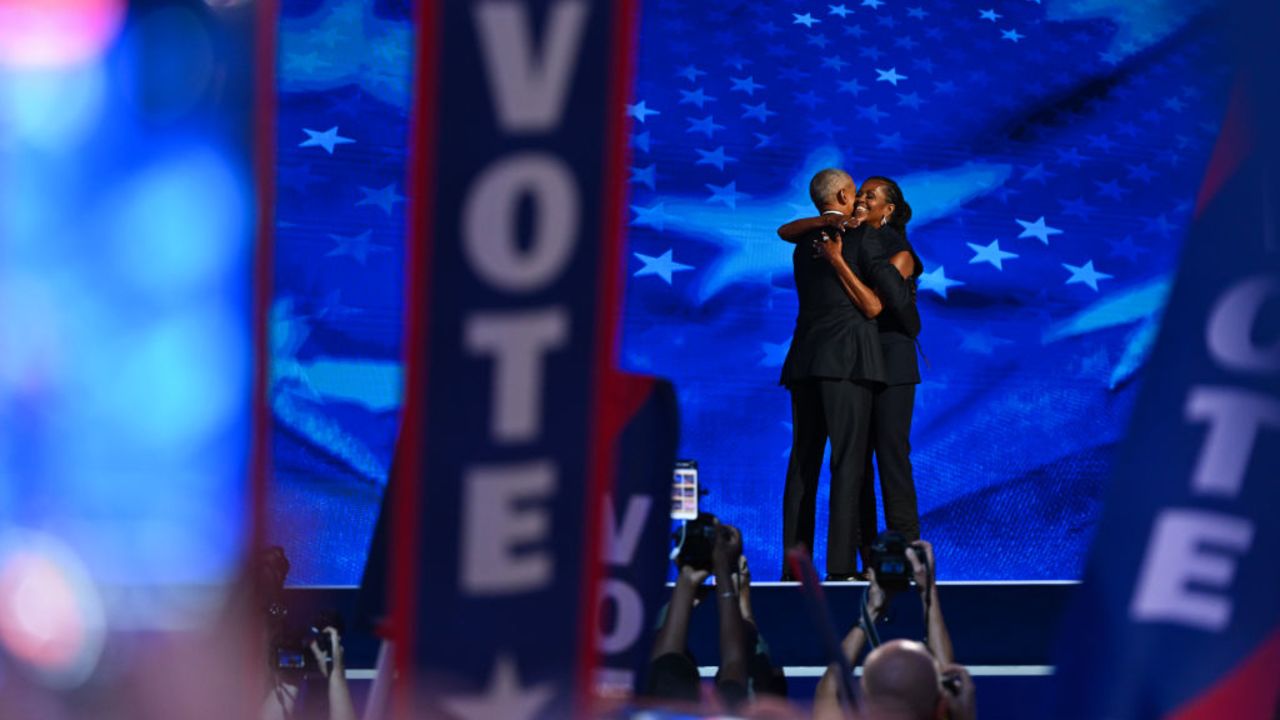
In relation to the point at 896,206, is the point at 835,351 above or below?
below

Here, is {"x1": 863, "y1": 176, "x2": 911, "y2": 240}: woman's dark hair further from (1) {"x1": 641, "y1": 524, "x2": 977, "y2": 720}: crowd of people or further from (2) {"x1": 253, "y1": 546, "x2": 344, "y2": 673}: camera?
(2) {"x1": 253, "y1": 546, "x2": 344, "y2": 673}: camera

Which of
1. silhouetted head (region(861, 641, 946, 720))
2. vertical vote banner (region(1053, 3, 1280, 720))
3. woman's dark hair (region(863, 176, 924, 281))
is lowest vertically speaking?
silhouetted head (region(861, 641, 946, 720))

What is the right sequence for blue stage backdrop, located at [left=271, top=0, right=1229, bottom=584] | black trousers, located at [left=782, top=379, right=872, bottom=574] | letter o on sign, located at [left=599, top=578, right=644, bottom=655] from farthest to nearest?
blue stage backdrop, located at [left=271, top=0, right=1229, bottom=584] → black trousers, located at [left=782, top=379, right=872, bottom=574] → letter o on sign, located at [left=599, top=578, right=644, bottom=655]

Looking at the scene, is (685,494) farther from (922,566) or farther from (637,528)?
(637,528)

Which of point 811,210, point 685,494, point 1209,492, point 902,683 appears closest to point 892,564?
point 685,494

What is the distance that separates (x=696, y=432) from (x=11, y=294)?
7178 millimetres

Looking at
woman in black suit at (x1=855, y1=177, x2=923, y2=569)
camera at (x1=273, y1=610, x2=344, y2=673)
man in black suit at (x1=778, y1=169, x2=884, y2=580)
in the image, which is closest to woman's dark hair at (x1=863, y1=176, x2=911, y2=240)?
woman in black suit at (x1=855, y1=177, x2=923, y2=569)

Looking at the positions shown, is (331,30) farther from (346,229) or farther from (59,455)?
(59,455)

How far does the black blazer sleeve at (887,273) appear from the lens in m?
5.48

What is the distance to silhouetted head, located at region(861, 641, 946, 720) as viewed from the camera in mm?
2434

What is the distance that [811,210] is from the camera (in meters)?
8.67

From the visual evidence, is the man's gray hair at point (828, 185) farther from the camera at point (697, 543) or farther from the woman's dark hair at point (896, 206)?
the camera at point (697, 543)

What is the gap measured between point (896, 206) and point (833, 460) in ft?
3.00

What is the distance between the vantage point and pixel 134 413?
1225 millimetres
